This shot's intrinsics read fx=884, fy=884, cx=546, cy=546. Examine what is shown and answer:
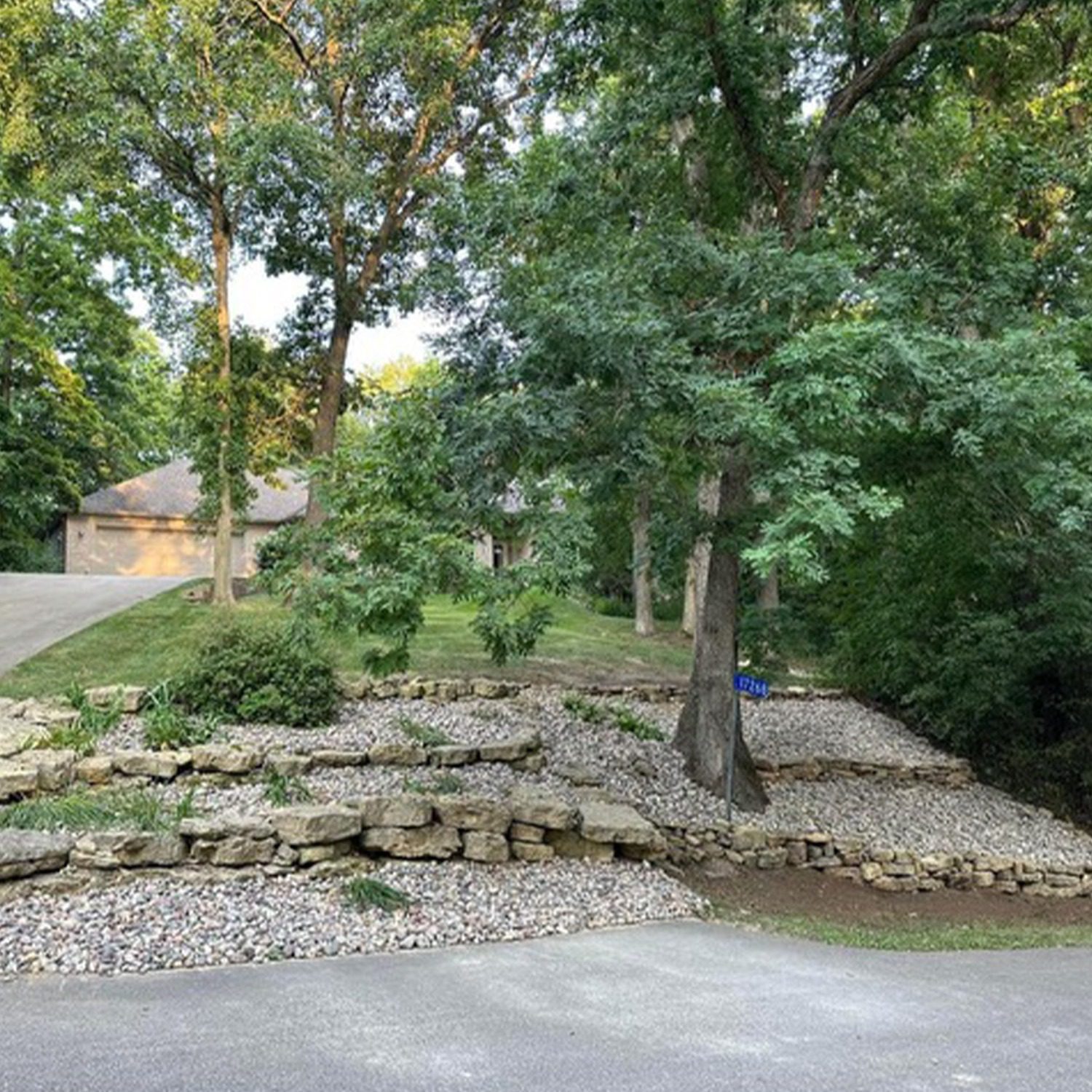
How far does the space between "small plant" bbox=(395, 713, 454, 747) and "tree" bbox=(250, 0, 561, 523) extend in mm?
8163

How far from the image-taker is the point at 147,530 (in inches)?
1081

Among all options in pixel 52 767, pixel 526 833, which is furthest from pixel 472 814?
pixel 52 767

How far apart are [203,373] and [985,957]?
Result: 14.0 metres

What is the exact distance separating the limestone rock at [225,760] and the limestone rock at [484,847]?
2.07 meters

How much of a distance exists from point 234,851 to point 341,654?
5587mm

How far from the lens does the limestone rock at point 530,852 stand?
6.28 metres

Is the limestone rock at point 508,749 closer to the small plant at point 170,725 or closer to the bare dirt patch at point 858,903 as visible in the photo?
the bare dirt patch at point 858,903

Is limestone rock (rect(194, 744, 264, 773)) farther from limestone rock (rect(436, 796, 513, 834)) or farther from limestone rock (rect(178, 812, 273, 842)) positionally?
limestone rock (rect(436, 796, 513, 834))

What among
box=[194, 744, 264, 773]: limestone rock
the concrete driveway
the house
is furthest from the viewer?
the house

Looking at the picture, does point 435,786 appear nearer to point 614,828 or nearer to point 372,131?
point 614,828

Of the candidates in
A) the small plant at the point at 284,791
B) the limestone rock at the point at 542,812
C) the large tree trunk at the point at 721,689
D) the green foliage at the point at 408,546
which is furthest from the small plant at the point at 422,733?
the green foliage at the point at 408,546

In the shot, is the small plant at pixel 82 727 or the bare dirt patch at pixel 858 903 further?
the small plant at pixel 82 727

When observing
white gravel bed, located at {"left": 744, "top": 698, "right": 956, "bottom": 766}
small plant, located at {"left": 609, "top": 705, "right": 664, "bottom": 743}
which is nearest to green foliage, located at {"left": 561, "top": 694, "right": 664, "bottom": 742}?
small plant, located at {"left": 609, "top": 705, "right": 664, "bottom": 743}

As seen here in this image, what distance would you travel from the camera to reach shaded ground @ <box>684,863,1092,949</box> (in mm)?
6051
